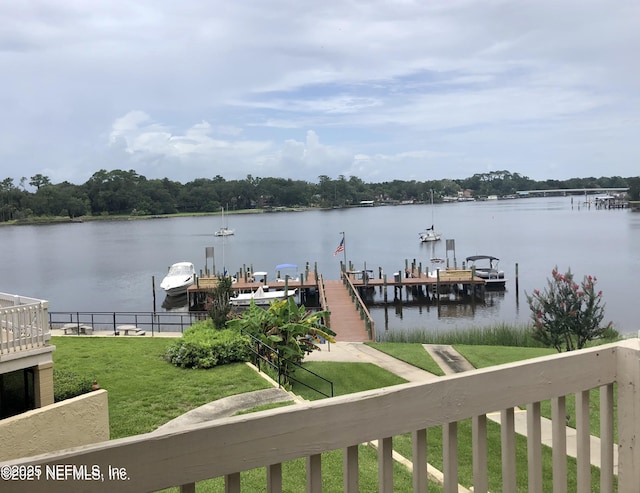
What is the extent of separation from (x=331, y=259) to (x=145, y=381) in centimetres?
6016

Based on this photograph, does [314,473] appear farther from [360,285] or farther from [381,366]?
[360,285]

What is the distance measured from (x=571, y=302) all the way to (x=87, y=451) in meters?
17.5

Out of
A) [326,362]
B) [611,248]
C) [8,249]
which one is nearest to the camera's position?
[326,362]

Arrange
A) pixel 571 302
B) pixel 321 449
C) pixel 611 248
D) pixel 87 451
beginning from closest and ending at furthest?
pixel 87 451, pixel 321 449, pixel 571 302, pixel 611 248

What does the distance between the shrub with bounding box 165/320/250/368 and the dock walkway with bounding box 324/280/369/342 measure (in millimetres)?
10611

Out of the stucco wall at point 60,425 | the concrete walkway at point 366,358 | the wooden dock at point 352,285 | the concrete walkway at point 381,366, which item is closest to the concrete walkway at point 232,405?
the concrete walkway at point 381,366

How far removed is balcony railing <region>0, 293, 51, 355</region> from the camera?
1152cm

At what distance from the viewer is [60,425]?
11031mm

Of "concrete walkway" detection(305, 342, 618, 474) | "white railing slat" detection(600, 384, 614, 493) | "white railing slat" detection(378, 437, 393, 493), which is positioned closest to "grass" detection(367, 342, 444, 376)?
"concrete walkway" detection(305, 342, 618, 474)

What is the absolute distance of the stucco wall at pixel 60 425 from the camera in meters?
10.3

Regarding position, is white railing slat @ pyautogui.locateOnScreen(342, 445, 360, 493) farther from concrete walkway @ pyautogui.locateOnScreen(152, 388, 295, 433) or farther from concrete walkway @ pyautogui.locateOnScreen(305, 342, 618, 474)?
concrete walkway @ pyautogui.locateOnScreen(305, 342, 618, 474)

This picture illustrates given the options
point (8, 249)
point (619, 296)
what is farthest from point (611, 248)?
point (8, 249)

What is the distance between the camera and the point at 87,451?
1.60 m

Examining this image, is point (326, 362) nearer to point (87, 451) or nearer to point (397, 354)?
point (397, 354)
